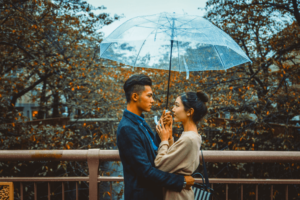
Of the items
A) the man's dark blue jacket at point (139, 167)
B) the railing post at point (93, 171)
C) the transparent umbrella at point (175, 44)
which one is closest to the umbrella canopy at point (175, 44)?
the transparent umbrella at point (175, 44)

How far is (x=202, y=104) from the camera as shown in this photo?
178 centimetres

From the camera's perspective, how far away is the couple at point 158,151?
1.56m

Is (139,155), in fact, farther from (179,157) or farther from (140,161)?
(179,157)

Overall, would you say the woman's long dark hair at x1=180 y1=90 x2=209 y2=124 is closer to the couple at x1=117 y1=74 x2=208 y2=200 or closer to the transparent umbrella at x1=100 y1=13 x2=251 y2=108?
the couple at x1=117 y1=74 x2=208 y2=200

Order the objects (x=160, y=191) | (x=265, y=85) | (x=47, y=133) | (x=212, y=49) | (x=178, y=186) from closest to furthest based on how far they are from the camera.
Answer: (x=178, y=186) < (x=160, y=191) < (x=212, y=49) < (x=47, y=133) < (x=265, y=85)

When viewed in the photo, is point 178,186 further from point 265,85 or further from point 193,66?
point 265,85

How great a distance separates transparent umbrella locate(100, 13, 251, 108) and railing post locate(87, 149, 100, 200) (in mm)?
1232

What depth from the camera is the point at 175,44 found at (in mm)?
2828

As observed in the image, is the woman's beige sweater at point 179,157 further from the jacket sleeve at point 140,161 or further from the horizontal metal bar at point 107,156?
the horizontal metal bar at point 107,156

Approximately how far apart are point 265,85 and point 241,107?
1102mm

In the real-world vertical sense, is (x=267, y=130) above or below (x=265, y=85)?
below

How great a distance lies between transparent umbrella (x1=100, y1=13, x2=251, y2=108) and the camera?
2268 mm

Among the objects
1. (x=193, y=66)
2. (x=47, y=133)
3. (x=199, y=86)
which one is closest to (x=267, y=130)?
(x=199, y=86)

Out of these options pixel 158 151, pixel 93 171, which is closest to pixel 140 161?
pixel 158 151
